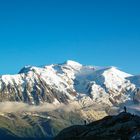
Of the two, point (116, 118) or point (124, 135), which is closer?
point (124, 135)

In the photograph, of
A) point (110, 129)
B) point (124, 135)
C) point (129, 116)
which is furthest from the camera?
point (129, 116)

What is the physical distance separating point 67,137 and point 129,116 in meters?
13.9

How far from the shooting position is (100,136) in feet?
287

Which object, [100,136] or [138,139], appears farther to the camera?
[100,136]

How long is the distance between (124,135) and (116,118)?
1618 centimetres

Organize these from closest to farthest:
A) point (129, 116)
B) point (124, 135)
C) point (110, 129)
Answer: point (124, 135) < point (110, 129) < point (129, 116)

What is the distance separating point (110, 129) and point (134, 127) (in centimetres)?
601

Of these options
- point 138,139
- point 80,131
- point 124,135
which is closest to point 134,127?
point 124,135

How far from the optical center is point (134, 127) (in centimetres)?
8444

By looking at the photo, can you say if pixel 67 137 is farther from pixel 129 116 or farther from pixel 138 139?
pixel 138 139

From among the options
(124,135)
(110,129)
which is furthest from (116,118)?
(124,135)

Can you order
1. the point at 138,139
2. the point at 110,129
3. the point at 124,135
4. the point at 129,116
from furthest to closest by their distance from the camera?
the point at 129,116 → the point at 110,129 → the point at 124,135 → the point at 138,139

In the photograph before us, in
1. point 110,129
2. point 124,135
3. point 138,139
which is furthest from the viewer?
point 110,129

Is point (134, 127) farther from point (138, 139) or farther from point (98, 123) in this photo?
point (98, 123)
